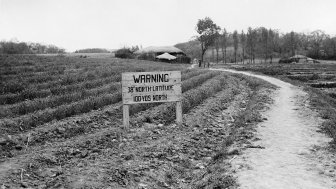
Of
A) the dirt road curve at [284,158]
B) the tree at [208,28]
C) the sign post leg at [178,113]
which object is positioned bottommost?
the dirt road curve at [284,158]

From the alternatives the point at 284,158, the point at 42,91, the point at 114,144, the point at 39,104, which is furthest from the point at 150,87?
the point at 42,91

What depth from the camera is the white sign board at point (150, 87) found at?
1165 centimetres

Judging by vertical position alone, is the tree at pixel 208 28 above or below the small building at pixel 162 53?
above

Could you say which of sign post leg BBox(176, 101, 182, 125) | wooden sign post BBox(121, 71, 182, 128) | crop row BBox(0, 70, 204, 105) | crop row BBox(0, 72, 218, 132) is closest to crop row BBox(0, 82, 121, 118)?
crop row BBox(0, 72, 218, 132)

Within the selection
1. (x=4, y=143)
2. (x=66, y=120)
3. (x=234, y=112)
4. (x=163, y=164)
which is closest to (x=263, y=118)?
(x=234, y=112)

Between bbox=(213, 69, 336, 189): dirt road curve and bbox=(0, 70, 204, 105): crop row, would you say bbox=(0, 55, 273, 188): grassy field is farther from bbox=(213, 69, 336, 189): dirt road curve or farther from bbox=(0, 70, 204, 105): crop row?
bbox=(213, 69, 336, 189): dirt road curve

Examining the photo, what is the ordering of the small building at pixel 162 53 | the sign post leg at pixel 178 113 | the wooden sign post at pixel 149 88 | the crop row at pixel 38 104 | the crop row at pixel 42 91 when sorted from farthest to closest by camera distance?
the small building at pixel 162 53 → the crop row at pixel 42 91 → the crop row at pixel 38 104 → the sign post leg at pixel 178 113 → the wooden sign post at pixel 149 88

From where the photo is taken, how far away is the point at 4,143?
29.4 feet

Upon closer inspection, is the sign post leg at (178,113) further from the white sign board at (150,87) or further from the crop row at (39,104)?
the crop row at (39,104)

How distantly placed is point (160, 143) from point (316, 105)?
10.9 meters

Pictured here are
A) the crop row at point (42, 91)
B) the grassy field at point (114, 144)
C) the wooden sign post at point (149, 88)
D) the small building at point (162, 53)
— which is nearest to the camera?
the grassy field at point (114, 144)

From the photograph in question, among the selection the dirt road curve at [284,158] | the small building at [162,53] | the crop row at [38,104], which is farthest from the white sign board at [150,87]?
the small building at [162,53]

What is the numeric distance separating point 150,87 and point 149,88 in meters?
0.06

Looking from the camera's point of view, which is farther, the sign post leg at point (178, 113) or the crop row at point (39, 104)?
the crop row at point (39, 104)
